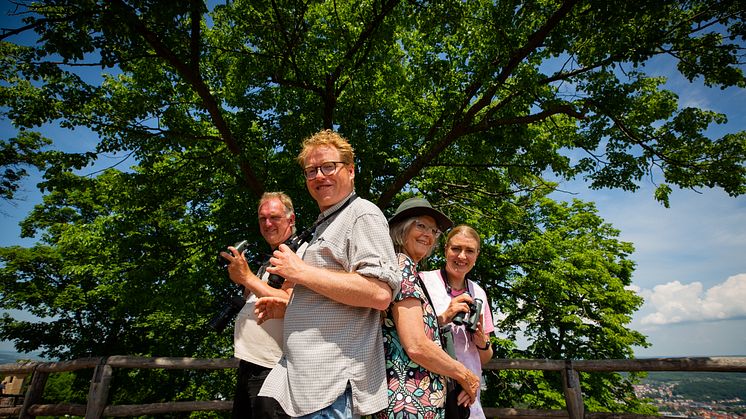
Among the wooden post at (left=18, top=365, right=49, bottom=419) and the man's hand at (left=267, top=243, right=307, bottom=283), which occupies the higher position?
the man's hand at (left=267, top=243, right=307, bottom=283)

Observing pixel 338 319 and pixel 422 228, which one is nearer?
pixel 338 319

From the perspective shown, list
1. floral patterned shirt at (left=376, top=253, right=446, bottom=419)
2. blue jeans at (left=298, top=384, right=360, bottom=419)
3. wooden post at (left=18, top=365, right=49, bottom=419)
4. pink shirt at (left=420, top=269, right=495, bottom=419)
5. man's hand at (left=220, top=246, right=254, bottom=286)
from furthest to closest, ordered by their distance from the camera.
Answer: wooden post at (left=18, top=365, right=49, bottom=419)
pink shirt at (left=420, top=269, right=495, bottom=419)
man's hand at (left=220, top=246, right=254, bottom=286)
floral patterned shirt at (left=376, top=253, right=446, bottom=419)
blue jeans at (left=298, top=384, right=360, bottom=419)

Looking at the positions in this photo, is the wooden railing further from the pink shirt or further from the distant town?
the pink shirt

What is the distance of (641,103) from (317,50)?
21.8 ft

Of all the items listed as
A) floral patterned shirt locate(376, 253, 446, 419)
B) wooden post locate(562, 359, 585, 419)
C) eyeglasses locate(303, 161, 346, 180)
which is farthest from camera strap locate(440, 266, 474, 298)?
wooden post locate(562, 359, 585, 419)

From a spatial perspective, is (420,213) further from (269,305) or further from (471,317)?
(269,305)

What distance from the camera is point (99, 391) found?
4.58 metres

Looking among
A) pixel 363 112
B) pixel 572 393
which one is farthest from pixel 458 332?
pixel 363 112

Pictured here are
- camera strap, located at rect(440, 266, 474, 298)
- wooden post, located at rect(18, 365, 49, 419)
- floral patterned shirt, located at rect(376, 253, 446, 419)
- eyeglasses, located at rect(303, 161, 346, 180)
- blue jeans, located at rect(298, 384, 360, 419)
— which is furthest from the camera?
wooden post, located at rect(18, 365, 49, 419)

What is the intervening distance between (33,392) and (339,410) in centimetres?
583

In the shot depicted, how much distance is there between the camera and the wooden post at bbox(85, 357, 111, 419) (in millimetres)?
4516

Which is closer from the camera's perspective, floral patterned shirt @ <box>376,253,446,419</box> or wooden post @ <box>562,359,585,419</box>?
Result: floral patterned shirt @ <box>376,253,446,419</box>

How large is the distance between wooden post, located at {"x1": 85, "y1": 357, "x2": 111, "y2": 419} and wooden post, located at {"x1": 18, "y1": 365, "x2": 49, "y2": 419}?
850mm

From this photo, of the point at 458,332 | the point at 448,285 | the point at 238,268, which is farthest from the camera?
the point at 448,285
